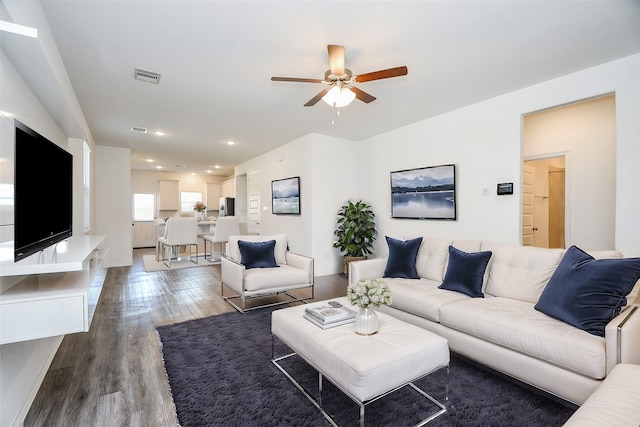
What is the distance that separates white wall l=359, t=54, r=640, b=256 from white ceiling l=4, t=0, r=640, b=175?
174mm

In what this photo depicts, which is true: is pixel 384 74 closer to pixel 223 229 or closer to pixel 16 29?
pixel 16 29

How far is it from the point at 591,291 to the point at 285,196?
4872 millimetres

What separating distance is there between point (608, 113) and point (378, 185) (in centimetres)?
315

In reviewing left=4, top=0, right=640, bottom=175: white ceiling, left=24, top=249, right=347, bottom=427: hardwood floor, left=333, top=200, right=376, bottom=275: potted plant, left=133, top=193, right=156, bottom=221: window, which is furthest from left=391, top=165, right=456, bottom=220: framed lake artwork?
left=133, top=193, right=156, bottom=221: window

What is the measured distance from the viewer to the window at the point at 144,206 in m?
9.91

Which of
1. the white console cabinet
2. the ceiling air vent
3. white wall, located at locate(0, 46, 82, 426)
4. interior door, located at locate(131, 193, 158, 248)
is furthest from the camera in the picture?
interior door, located at locate(131, 193, 158, 248)

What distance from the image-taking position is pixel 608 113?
12.9ft

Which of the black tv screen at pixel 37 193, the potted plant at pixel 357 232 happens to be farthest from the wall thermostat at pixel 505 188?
the black tv screen at pixel 37 193

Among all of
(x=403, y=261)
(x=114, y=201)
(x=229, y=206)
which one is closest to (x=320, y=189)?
(x=403, y=261)

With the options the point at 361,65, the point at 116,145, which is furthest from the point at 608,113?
the point at 116,145

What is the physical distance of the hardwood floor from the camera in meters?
1.77

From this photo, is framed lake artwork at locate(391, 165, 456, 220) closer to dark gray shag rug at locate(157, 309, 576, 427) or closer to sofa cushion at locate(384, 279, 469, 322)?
sofa cushion at locate(384, 279, 469, 322)

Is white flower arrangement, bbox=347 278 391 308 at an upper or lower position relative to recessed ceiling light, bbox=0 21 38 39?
lower

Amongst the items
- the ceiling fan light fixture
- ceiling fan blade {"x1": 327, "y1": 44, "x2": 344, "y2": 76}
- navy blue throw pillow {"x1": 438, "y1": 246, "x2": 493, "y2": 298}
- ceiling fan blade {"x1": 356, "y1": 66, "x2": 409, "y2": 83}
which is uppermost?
ceiling fan blade {"x1": 327, "y1": 44, "x2": 344, "y2": 76}
